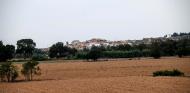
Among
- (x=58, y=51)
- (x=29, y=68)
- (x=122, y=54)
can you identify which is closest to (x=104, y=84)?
(x=29, y=68)

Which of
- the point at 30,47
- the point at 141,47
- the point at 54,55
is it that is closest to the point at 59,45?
the point at 54,55

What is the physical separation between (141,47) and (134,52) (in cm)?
1901

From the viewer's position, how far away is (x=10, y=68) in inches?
2216

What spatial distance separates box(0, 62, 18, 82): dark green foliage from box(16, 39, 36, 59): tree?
106 metres

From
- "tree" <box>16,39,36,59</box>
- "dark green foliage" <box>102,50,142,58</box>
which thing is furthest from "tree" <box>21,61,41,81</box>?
"tree" <box>16,39,36,59</box>

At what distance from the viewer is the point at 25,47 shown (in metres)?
164

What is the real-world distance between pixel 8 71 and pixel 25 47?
4266 inches

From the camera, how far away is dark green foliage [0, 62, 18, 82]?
56.2 metres

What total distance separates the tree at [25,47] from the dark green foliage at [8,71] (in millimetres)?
105579

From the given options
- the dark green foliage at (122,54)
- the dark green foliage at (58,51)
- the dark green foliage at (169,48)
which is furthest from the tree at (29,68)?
the dark green foliage at (169,48)

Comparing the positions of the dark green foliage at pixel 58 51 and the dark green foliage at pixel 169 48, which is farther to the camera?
the dark green foliage at pixel 58 51

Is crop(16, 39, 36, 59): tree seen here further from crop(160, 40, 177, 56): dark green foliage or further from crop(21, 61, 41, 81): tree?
crop(21, 61, 41, 81): tree

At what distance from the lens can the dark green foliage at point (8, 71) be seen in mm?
56250

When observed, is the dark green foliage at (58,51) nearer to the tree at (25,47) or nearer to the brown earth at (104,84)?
the tree at (25,47)
